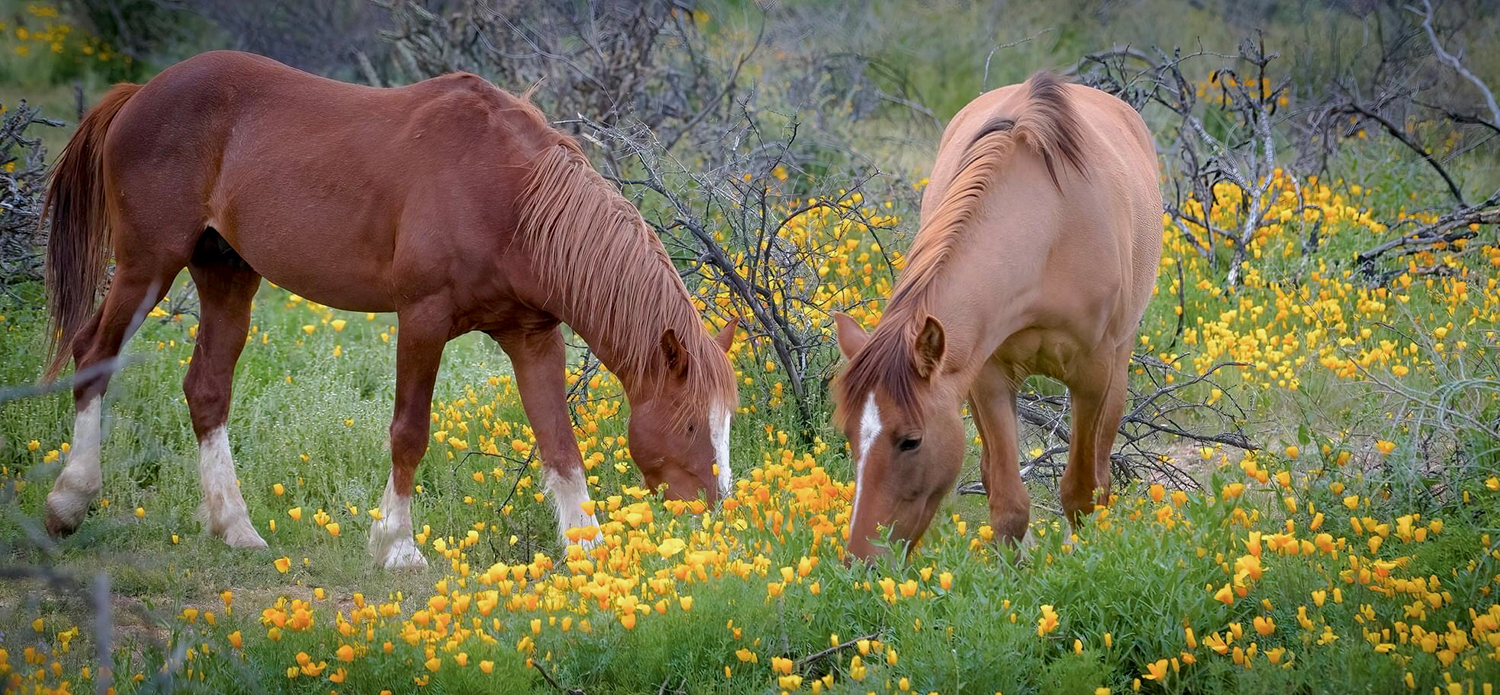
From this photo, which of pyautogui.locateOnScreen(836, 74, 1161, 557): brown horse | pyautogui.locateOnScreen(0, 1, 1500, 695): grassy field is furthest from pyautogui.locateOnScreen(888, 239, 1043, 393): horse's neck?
pyautogui.locateOnScreen(0, 1, 1500, 695): grassy field

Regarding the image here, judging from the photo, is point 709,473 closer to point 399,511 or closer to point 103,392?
point 399,511

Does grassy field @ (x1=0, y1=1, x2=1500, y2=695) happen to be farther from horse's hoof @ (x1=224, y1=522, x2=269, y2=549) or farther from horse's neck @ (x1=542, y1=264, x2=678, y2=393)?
horse's neck @ (x1=542, y1=264, x2=678, y2=393)

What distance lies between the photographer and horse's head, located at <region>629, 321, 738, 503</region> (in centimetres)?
455

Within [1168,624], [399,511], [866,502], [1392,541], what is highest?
[1392,541]

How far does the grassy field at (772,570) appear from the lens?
10.8 ft

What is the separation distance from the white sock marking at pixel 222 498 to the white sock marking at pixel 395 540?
625 mm

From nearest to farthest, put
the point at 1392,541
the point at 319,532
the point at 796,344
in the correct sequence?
the point at 1392,541 → the point at 319,532 → the point at 796,344

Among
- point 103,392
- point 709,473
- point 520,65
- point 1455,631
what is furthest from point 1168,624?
point 520,65

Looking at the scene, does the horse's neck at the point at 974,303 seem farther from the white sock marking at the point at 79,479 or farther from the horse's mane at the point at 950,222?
the white sock marking at the point at 79,479

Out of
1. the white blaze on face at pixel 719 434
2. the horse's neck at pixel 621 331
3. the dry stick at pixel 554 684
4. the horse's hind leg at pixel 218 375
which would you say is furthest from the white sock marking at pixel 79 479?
the dry stick at pixel 554 684

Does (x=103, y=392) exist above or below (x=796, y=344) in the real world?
below

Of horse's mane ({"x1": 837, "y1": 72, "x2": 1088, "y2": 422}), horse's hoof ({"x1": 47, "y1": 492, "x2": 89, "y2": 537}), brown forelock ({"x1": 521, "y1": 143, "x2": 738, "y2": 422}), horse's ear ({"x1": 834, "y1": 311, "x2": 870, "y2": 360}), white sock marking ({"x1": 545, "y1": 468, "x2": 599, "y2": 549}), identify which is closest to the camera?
horse's mane ({"x1": 837, "y1": 72, "x2": 1088, "y2": 422})

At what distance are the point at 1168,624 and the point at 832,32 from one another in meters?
11.4

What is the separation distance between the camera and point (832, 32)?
13.9m
